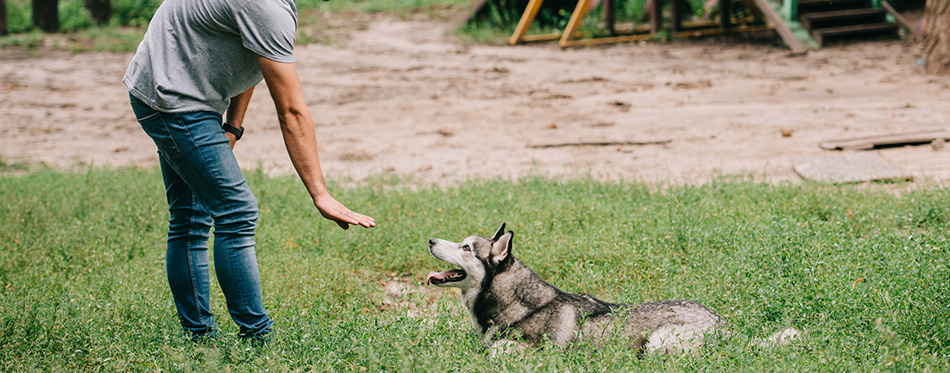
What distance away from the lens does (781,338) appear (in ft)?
12.0

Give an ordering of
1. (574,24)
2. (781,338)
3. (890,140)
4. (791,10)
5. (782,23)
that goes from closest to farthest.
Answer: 1. (781,338)
2. (890,140)
3. (782,23)
4. (791,10)
5. (574,24)

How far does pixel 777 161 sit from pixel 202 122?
666cm

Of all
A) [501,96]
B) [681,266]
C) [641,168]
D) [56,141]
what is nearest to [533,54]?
[501,96]

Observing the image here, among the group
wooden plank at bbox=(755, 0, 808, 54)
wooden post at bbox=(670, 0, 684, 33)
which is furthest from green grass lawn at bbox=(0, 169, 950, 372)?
wooden post at bbox=(670, 0, 684, 33)

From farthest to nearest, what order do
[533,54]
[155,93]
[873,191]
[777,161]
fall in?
[533,54]
[777,161]
[873,191]
[155,93]

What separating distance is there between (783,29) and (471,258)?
13.2 meters

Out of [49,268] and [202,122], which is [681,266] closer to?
[202,122]

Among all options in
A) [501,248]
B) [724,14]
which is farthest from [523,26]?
[501,248]

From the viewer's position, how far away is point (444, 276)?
3.96m

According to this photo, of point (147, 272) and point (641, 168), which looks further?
point (641, 168)

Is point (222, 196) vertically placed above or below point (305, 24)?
above

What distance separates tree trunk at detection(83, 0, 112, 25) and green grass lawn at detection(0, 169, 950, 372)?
1479 centimetres

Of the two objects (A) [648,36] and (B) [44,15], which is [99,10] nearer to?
(B) [44,15]

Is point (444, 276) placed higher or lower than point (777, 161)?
higher
